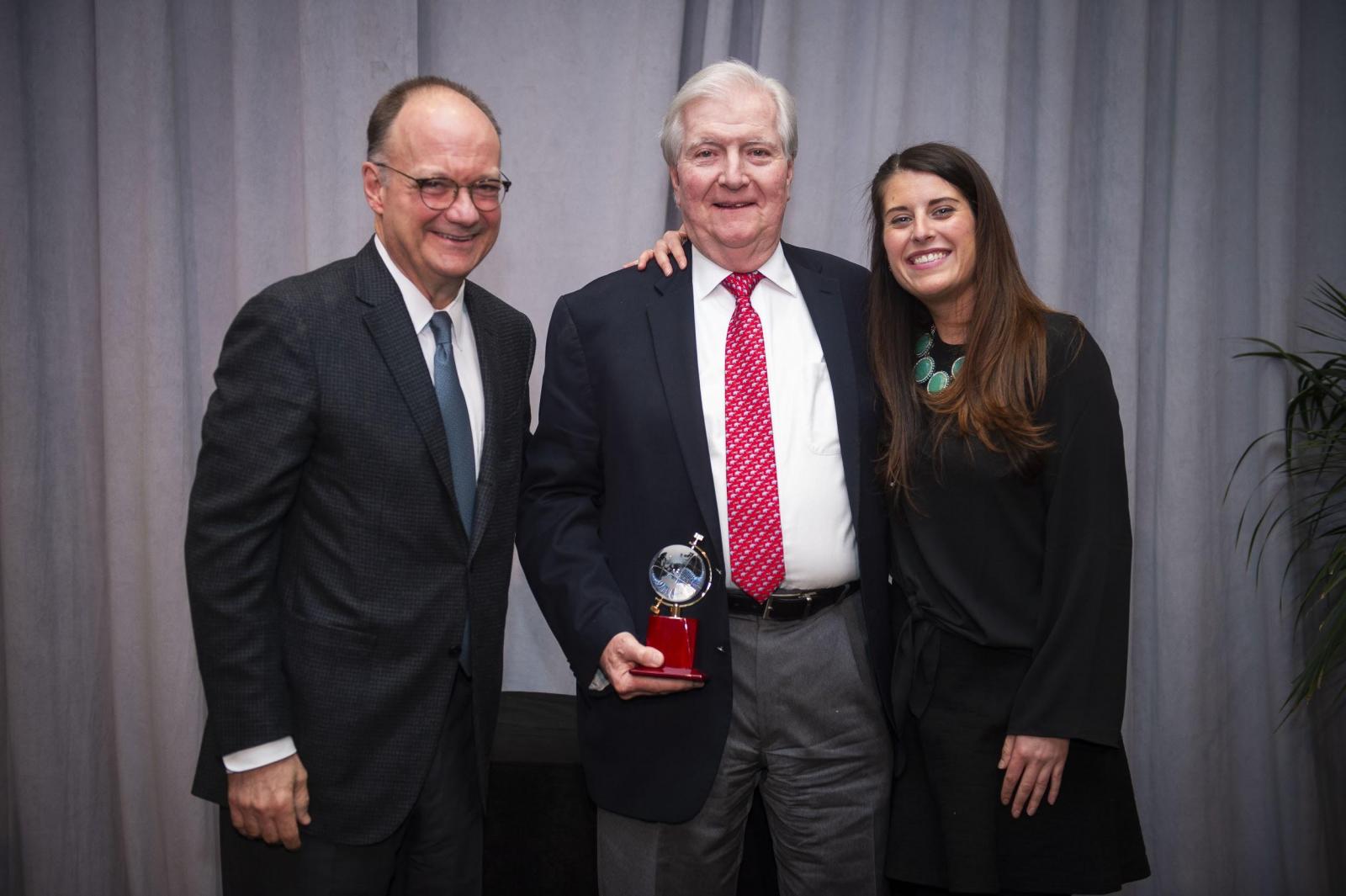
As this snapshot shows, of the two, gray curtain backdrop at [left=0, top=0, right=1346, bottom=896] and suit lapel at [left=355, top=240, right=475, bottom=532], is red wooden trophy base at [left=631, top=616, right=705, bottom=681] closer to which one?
suit lapel at [left=355, top=240, right=475, bottom=532]

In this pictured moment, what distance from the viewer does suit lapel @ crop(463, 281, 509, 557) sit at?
1816 millimetres

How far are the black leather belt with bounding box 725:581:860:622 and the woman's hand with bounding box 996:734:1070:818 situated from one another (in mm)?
411

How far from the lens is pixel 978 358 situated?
1862mm

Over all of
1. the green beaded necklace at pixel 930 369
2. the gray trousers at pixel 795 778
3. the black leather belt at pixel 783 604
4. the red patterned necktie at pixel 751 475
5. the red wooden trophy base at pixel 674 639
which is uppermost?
the green beaded necklace at pixel 930 369

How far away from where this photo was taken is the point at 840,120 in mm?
3051

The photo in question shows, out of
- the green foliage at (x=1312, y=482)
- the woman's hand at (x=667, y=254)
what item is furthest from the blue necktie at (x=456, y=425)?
the green foliage at (x=1312, y=482)

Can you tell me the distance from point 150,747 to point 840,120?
2714 millimetres

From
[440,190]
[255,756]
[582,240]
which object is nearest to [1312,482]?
[582,240]

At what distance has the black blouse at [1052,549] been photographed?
177cm

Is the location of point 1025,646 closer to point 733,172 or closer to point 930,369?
point 930,369

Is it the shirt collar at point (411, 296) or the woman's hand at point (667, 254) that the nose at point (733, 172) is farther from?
the shirt collar at point (411, 296)

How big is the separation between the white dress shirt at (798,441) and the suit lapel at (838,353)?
0.02 meters

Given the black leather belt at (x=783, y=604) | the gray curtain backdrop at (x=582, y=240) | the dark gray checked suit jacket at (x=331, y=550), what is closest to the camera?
the dark gray checked suit jacket at (x=331, y=550)

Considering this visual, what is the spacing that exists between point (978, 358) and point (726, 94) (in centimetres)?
70
